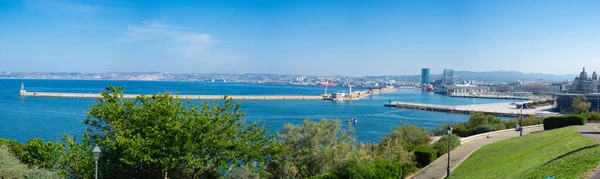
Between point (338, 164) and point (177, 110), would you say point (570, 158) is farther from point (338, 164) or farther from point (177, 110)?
point (177, 110)

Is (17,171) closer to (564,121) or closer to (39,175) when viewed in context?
(39,175)

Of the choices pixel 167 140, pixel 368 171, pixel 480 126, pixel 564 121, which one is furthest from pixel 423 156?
pixel 480 126

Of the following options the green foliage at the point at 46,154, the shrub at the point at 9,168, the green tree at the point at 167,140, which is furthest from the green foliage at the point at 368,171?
the shrub at the point at 9,168

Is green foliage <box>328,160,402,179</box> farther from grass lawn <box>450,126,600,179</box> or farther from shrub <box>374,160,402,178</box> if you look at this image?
grass lawn <box>450,126,600,179</box>

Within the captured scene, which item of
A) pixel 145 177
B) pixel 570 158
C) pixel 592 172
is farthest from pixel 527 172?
pixel 145 177

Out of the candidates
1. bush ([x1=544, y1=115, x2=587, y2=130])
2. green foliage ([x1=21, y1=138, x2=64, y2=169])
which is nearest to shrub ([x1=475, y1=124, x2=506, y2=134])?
bush ([x1=544, y1=115, x2=587, y2=130])

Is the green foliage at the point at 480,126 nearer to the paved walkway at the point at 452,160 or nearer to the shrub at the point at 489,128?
the shrub at the point at 489,128
